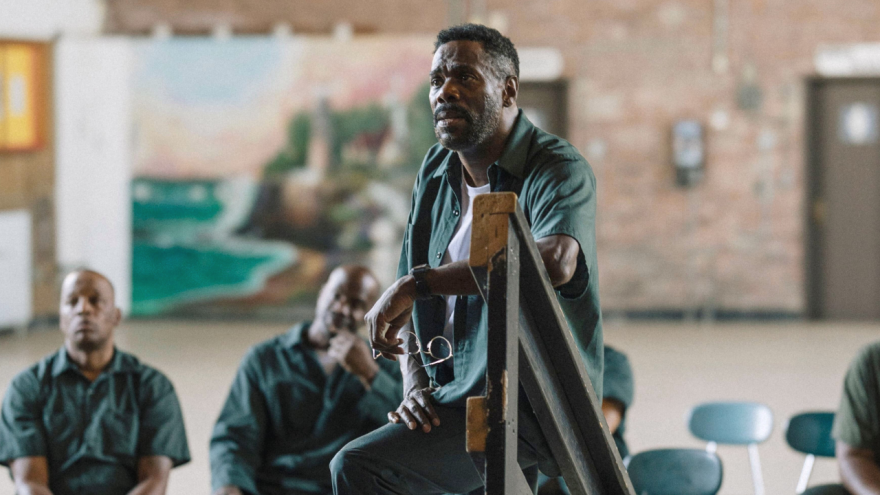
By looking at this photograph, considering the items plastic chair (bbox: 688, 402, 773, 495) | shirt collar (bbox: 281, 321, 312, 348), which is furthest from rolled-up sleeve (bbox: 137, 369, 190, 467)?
plastic chair (bbox: 688, 402, 773, 495)

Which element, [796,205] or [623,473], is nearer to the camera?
[623,473]

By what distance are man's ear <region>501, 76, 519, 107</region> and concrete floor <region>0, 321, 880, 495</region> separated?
10.2 ft

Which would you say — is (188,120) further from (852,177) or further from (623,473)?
(623,473)

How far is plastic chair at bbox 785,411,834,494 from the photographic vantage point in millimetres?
3723

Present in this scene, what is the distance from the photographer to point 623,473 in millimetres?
2072

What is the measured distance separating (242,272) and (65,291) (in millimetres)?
6790

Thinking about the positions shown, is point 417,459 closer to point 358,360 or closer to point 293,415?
point 358,360

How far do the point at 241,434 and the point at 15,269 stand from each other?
6711mm

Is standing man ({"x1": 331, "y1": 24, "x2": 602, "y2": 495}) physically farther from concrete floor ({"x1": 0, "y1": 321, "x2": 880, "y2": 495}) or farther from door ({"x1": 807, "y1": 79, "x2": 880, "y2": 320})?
door ({"x1": 807, "y1": 79, "x2": 880, "y2": 320})

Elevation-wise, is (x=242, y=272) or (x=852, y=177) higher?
(x=852, y=177)

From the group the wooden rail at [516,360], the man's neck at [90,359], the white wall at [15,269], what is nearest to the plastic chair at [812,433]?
the wooden rail at [516,360]

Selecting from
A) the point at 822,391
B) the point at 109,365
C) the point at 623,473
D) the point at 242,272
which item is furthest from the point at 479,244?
the point at 242,272

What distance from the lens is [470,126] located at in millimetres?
2006

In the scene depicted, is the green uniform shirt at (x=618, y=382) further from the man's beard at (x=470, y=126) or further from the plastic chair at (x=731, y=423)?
the man's beard at (x=470, y=126)
